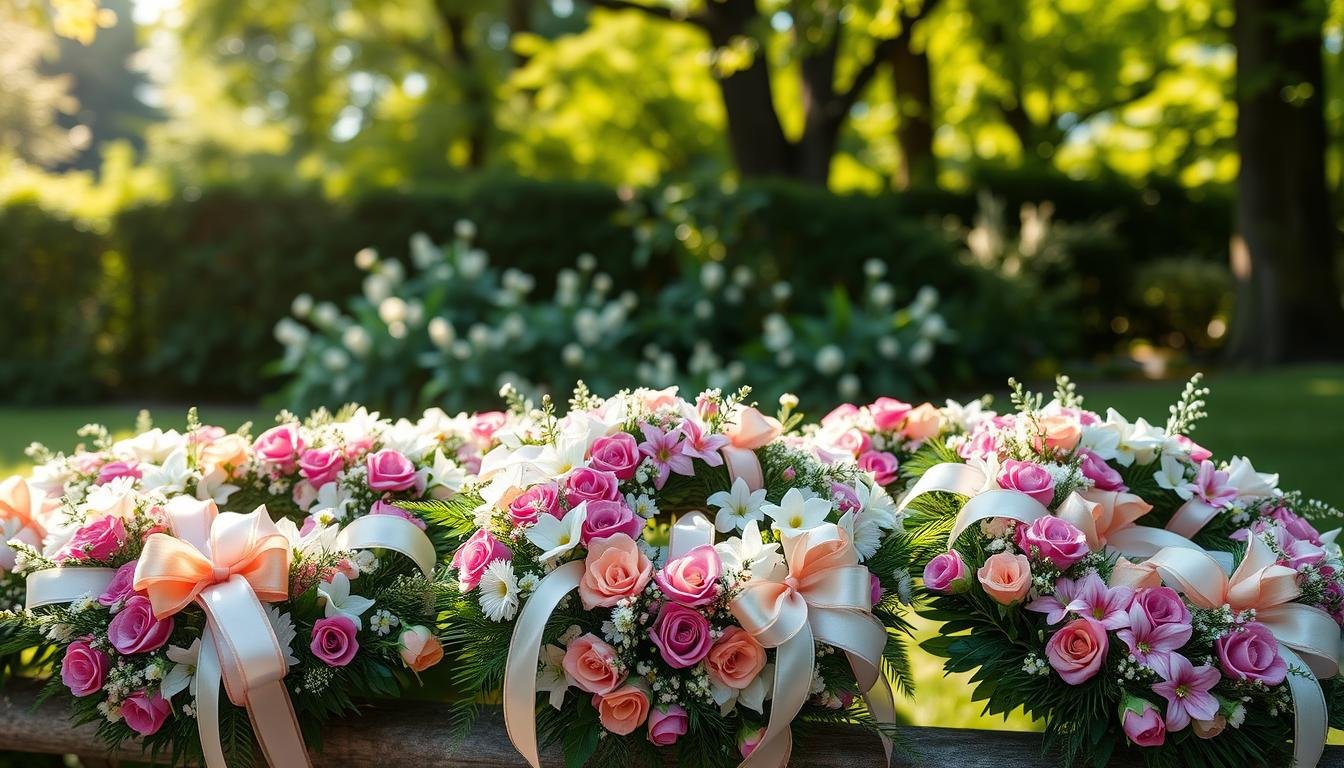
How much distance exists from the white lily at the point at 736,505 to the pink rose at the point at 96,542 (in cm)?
100

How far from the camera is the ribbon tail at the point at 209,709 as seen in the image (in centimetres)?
153

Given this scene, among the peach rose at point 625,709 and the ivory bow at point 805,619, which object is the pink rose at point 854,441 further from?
the peach rose at point 625,709

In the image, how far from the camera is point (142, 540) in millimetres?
1731

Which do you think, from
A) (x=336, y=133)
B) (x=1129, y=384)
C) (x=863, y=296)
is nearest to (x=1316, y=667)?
(x=863, y=296)

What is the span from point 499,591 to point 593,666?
0.19m

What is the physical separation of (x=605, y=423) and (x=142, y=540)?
0.81 m

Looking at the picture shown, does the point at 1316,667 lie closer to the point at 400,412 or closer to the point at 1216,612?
the point at 1216,612

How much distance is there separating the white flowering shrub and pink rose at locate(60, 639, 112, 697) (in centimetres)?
454

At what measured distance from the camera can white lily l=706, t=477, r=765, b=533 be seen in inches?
66.6

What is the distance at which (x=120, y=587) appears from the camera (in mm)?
1633

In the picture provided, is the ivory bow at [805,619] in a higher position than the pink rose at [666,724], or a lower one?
higher

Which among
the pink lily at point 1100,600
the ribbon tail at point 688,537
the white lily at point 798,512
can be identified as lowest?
the pink lily at point 1100,600

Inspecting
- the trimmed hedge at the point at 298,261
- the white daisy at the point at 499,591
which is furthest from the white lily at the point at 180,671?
the trimmed hedge at the point at 298,261

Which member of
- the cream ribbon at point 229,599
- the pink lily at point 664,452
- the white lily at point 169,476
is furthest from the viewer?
the white lily at point 169,476
